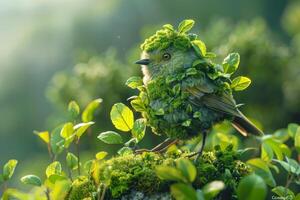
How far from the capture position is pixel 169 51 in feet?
9.14

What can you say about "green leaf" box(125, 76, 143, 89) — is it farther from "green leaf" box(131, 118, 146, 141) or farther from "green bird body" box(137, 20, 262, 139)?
"green leaf" box(131, 118, 146, 141)

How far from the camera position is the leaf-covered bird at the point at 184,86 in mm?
2699

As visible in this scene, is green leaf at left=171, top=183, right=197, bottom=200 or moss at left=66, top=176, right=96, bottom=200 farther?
moss at left=66, top=176, right=96, bottom=200

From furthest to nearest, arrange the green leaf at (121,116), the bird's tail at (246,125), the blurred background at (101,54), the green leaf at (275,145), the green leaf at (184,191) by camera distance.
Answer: the blurred background at (101,54) < the bird's tail at (246,125) < the green leaf at (121,116) < the green leaf at (275,145) < the green leaf at (184,191)

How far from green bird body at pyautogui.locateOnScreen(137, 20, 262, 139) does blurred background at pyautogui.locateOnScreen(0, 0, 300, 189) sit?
9.96ft

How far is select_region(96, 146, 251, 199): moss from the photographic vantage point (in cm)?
252

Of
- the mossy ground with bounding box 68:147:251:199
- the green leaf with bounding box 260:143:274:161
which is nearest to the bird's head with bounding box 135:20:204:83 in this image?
the mossy ground with bounding box 68:147:251:199

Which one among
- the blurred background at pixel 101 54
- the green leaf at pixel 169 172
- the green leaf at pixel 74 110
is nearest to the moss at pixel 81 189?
the green leaf at pixel 74 110

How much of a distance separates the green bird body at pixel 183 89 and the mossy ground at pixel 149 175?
0.14 meters

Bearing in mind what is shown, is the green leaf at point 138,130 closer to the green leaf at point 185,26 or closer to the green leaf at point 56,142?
the green leaf at point 56,142

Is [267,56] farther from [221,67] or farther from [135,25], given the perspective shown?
[221,67]

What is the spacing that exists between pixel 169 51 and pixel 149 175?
0.56 m

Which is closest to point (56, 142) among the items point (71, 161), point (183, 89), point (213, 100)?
point (71, 161)

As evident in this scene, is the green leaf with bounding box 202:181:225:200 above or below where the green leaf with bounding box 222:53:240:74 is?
below
